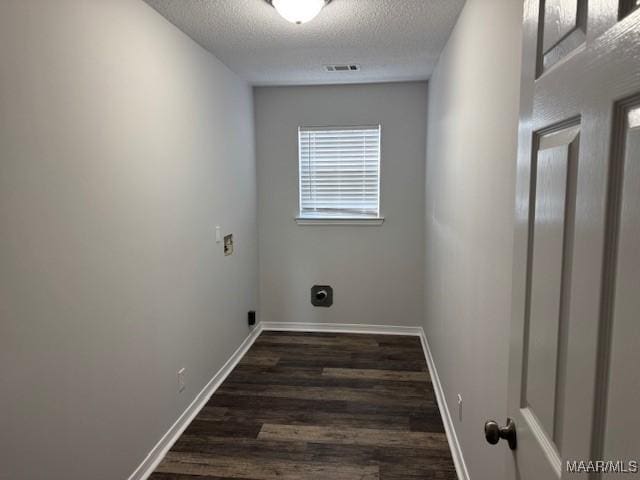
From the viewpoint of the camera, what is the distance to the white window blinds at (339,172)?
4062mm

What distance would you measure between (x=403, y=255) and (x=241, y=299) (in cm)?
158

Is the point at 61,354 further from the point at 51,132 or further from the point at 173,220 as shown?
the point at 173,220

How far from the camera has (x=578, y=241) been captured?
66 cm

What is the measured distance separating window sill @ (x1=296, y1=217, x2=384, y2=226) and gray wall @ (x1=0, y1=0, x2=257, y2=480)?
133 cm

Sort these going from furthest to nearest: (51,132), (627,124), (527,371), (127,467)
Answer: (127,467) < (51,132) < (527,371) < (627,124)

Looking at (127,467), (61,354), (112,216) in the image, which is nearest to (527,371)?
(61,354)

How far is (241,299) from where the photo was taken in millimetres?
3727

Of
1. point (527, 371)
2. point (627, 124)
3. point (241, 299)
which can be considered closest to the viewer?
point (627, 124)

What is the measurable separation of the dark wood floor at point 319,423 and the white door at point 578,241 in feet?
5.08

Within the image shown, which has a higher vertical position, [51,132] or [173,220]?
[51,132]

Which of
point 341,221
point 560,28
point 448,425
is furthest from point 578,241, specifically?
point 341,221

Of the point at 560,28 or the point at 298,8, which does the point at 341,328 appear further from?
the point at 560,28

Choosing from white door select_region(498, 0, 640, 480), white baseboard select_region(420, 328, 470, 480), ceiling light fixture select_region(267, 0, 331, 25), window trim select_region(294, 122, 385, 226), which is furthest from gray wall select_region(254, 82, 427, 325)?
white door select_region(498, 0, 640, 480)

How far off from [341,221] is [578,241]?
138 inches
